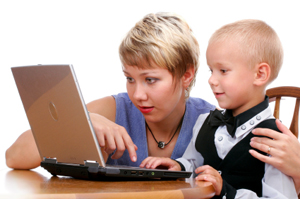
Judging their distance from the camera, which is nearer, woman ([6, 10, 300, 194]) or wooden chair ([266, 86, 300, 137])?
woman ([6, 10, 300, 194])

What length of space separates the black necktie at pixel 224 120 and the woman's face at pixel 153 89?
0.21m

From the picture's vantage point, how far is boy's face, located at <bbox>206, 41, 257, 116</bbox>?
50.5 inches

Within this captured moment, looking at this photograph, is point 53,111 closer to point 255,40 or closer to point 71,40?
point 255,40

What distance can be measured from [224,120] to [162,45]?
1.36ft

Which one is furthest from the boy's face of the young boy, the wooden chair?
the wooden chair

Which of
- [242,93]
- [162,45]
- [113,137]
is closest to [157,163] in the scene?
[113,137]

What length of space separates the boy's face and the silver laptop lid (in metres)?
0.56

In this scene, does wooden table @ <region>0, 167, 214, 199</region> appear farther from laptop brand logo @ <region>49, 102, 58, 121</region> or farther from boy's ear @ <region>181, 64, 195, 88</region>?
boy's ear @ <region>181, 64, 195, 88</region>

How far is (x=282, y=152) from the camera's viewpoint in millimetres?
1150

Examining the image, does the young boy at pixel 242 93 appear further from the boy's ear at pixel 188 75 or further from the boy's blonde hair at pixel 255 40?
the boy's ear at pixel 188 75

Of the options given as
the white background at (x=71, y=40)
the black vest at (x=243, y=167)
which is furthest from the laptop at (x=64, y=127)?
the white background at (x=71, y=40)

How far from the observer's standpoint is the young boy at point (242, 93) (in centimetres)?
127

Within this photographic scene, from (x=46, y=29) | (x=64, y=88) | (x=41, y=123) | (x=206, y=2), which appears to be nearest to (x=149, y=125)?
(x=41, y=123)

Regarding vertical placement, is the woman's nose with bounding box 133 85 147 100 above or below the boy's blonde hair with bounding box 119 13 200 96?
below
